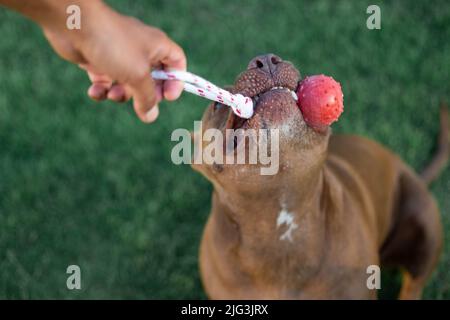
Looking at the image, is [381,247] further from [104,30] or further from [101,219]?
[104,30]

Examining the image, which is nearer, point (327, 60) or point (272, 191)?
point (272, 191)

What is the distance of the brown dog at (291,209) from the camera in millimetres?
2332

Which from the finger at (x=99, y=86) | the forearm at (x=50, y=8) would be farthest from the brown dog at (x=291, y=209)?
the forearm at (x=50, y=8)

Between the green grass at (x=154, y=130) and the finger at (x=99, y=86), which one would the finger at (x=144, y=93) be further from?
the green grass at (x=154, y=130)

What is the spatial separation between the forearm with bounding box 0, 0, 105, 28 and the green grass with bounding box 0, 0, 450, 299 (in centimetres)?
231

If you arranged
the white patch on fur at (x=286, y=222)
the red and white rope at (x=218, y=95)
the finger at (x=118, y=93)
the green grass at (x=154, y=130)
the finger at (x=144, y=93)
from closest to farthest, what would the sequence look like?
the red and white rope at (x=218, y=95), the finger at (x=144, y=93), the white patch on fur at (x=286, y=222), the finger at (x=118, y=93), the green grass at (x=154, y=130)

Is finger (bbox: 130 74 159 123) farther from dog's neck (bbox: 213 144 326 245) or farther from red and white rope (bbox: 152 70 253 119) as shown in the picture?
dog's neck (bbox: 213 144 326 245)

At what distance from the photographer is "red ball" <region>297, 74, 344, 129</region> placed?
2.22 meters

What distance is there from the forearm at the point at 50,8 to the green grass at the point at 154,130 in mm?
Result: 2310

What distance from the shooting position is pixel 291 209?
8.45 ft

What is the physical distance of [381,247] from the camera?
12.8ft
